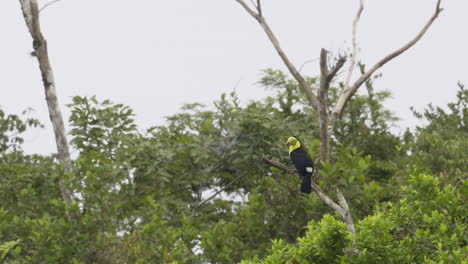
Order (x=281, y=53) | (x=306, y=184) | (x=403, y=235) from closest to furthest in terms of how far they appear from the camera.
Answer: (x=403, y=235), (x=306, y=184), (x=281, y=53)

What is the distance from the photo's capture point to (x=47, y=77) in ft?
40.1

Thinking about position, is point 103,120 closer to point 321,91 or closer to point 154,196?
point 154,196

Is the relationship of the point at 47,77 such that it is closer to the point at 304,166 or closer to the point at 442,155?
the point at 304,166

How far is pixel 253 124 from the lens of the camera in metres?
11.8

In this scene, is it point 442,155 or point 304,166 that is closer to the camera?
point 304,166

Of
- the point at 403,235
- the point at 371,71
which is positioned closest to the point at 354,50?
the point at 371,71

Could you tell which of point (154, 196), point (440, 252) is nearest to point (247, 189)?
point (154, 196)

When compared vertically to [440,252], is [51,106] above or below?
above

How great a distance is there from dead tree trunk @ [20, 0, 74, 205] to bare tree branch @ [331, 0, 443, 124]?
16.2 feet

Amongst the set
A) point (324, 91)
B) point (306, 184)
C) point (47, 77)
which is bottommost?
point (306, 184)

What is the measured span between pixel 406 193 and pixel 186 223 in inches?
180

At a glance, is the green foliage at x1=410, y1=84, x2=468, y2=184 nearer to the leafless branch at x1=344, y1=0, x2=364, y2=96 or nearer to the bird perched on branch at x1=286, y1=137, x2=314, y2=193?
the leafless branch at x1=344, y1=0, x2=364, y2=96

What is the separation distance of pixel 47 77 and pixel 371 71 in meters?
6.09

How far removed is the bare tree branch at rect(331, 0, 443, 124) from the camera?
39.9 ft
